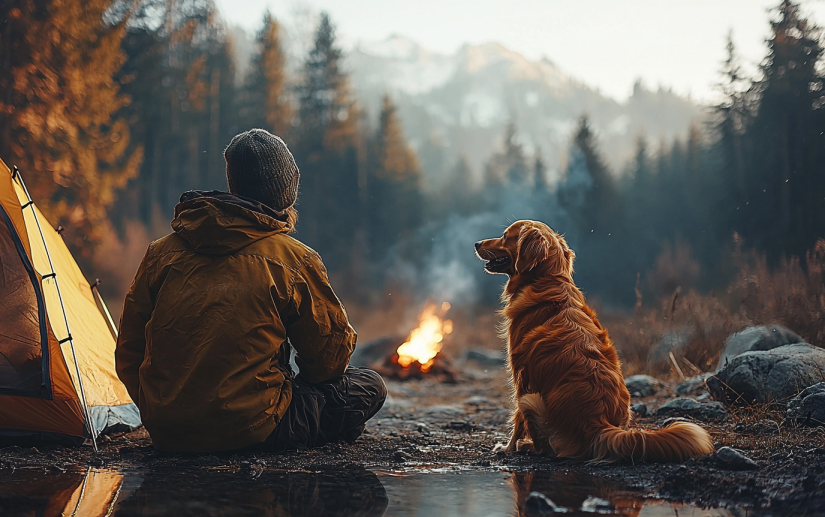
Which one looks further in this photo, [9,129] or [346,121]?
[346,121]

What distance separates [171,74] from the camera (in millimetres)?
32938

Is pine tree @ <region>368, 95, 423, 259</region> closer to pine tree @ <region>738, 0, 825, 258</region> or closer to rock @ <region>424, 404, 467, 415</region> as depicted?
pine tree @ <region>738, 0, 825, 258</region>

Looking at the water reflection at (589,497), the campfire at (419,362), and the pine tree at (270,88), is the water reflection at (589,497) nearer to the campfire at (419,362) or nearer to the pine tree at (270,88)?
the campfire at (419,362)

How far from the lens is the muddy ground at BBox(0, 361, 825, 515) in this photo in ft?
9.91

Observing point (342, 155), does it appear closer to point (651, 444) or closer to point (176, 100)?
point (176, 100)

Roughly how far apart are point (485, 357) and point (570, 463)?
45.7 feet

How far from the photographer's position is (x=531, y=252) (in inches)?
185

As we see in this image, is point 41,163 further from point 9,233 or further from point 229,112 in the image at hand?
point 229,112

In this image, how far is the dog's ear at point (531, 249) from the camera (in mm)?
4664

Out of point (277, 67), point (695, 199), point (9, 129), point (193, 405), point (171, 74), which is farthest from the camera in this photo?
point (277, 67)

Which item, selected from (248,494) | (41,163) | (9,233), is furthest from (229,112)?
(248,494)

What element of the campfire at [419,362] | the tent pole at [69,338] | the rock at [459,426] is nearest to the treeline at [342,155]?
the campfire at [419,362]

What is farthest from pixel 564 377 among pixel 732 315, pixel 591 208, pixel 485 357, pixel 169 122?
pixel 169 122

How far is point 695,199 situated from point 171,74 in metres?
26.1
